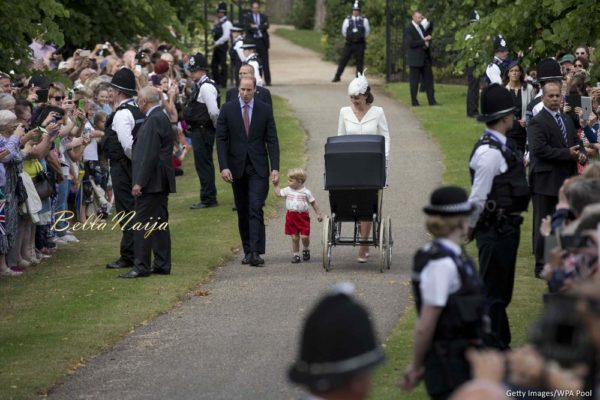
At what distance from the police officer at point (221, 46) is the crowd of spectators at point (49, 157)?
14166mm

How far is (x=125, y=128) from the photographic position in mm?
14828

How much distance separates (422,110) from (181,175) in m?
7.79

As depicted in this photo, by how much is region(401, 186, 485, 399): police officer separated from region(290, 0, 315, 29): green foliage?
4910cm

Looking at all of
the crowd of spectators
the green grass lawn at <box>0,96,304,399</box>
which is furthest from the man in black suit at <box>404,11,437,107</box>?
the green grass lawn at <box>0,96,304,399</box>

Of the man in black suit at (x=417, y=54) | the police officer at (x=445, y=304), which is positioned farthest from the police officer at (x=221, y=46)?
the police officer at (x=445, y=304)

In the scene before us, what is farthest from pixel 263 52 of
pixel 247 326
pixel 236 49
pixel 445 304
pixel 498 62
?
pixel 445 304

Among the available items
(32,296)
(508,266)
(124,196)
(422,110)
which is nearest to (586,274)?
(508,266)

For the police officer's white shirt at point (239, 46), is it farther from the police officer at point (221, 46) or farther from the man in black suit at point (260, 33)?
the police officer at point (221, 46)

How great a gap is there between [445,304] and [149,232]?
802 cm

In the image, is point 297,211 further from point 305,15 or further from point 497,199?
point 305,15

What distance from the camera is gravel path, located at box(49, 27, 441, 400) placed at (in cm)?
995

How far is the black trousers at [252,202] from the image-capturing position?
15055 mm

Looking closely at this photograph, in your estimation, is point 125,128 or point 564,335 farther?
point 125,128

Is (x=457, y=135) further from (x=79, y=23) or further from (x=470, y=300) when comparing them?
(x=470, y=300)
